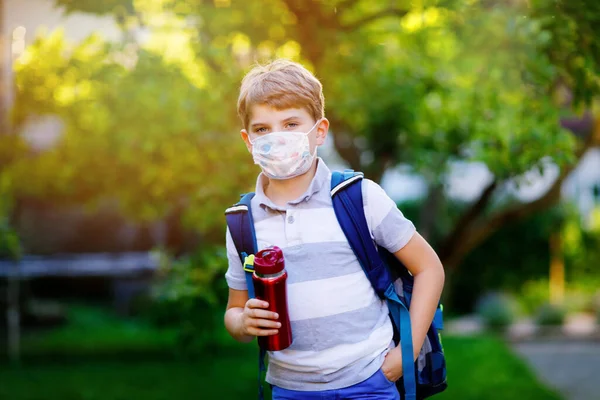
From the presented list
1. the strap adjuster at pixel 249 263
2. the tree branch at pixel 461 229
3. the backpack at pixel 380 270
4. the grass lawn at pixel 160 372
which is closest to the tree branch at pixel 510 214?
the tree branch at pixel 461 229

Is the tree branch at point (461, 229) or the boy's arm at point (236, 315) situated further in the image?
the tree branch at point (461, 229)

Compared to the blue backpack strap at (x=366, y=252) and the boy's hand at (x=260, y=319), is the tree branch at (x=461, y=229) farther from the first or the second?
the boy's hand at (x=260, y=319)

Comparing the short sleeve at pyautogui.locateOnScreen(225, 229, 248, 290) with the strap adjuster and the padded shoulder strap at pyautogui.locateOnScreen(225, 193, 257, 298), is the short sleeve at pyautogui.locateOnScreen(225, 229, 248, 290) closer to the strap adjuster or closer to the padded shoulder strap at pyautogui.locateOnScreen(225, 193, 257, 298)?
the padded shoulder strap at pyautogui.locateOnScreen(225, 193, 257, 298)

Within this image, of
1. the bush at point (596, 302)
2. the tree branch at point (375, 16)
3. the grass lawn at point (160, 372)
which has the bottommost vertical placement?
the bush at point (596, 302)

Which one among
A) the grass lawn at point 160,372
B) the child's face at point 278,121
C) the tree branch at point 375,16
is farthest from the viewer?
the grass lawn at point 160,372

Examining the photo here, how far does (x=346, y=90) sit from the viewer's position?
5.50 metres

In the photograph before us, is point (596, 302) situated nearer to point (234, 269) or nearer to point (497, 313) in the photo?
point (497, 313)

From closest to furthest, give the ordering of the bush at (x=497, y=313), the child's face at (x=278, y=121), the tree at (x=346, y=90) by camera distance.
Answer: the child's face at (x=278, y=121), the tree at (x=346, y=90), the bush at (x=497, y=313)

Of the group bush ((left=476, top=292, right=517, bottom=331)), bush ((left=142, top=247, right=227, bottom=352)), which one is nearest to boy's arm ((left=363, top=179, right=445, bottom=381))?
bush ((left=142, top=247, right=227, bottom=352))

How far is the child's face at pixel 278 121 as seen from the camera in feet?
7.35

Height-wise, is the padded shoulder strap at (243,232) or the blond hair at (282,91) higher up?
the blond hair at (282,91)

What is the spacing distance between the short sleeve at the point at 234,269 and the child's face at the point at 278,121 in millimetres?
321

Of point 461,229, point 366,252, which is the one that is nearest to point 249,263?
point 366,252

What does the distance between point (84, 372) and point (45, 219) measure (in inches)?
283
